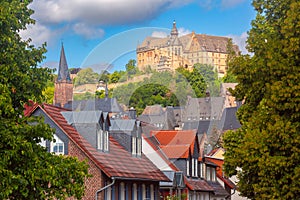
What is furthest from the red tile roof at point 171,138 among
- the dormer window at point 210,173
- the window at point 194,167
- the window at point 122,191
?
the dormer window at point 210,173

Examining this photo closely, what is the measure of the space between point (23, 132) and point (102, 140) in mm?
18601

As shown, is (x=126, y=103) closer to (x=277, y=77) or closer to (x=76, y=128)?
(x=277, y=77)

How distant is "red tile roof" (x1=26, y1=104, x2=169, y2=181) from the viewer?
40.8m

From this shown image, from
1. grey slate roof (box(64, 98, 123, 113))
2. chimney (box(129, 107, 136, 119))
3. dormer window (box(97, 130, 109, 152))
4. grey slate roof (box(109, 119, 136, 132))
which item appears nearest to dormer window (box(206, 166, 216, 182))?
grey slate roof (box(109, 119, 136, 132))

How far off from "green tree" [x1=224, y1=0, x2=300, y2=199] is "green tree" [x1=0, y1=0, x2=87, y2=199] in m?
8.08

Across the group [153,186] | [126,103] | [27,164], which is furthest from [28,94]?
[153,186]

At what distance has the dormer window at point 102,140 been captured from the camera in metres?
42.6

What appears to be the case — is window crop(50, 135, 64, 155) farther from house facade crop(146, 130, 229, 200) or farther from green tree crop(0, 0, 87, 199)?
green tree crop(0, 0, 87, 199)

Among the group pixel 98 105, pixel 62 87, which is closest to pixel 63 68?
pixel 62 87

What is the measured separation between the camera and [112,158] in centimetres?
4288

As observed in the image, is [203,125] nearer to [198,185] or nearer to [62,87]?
[198,185]

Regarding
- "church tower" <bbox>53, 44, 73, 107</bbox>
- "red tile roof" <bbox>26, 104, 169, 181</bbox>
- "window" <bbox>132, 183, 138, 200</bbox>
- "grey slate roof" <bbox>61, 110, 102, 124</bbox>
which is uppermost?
"church tower" <bbox>53, 44, 73, 107</bbox>

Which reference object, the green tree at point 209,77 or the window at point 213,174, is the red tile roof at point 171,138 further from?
the window at point 213,174

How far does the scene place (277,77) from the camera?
102ft
